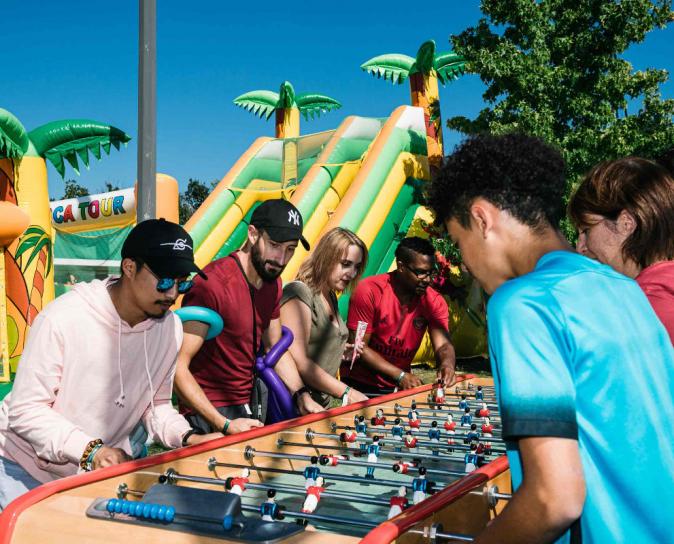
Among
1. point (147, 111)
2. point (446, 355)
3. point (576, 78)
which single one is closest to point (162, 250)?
point (147, 111)

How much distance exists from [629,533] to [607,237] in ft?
3.62

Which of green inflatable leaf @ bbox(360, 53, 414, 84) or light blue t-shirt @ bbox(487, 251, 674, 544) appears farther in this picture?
green inflatable leaf @ bbox(360, 53, 414, 84)

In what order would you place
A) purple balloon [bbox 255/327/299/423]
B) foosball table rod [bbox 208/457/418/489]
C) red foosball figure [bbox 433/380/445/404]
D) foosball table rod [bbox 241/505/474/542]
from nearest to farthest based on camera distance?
1. foosball table rod [bbox 241/505/474/542]
2. foosball table rod [bbox 208/457/418/489]
3. purple balloon [bbox 255/327/299/423]
4. red foosball figure [bbox 433/380/445/404]

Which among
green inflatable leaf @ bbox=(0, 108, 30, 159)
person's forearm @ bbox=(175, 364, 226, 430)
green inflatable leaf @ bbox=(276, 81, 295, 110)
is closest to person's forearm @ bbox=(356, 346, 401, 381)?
person's forearm @ bbox=(175, 364, 226, 430)

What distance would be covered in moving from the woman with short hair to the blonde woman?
2.24 metres

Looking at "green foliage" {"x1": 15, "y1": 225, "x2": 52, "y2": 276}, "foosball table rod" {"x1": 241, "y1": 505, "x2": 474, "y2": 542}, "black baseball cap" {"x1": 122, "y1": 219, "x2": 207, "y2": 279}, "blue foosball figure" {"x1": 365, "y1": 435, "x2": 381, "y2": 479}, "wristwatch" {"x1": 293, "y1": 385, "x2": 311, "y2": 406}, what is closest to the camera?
"foosball table rod" {"x1": 241, "y1": 505, "x2": 474, "y2": 542}

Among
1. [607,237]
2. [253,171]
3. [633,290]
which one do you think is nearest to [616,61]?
[253,171]

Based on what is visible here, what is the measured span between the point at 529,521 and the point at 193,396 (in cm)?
218

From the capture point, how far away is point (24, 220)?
699 cm

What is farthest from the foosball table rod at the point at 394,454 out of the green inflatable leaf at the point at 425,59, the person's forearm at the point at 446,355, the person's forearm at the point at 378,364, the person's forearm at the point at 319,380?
the green inflatable leaf at the point at 425,59

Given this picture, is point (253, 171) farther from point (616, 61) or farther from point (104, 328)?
point (104, 328)

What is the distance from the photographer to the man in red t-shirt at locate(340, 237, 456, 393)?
4.79 meters

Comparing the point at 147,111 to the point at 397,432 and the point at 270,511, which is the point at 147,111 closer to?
the point at 397,432

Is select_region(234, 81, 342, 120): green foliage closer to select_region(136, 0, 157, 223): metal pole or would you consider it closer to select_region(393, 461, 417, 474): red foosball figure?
select_region(136, 0, 157, 223): metal pole
